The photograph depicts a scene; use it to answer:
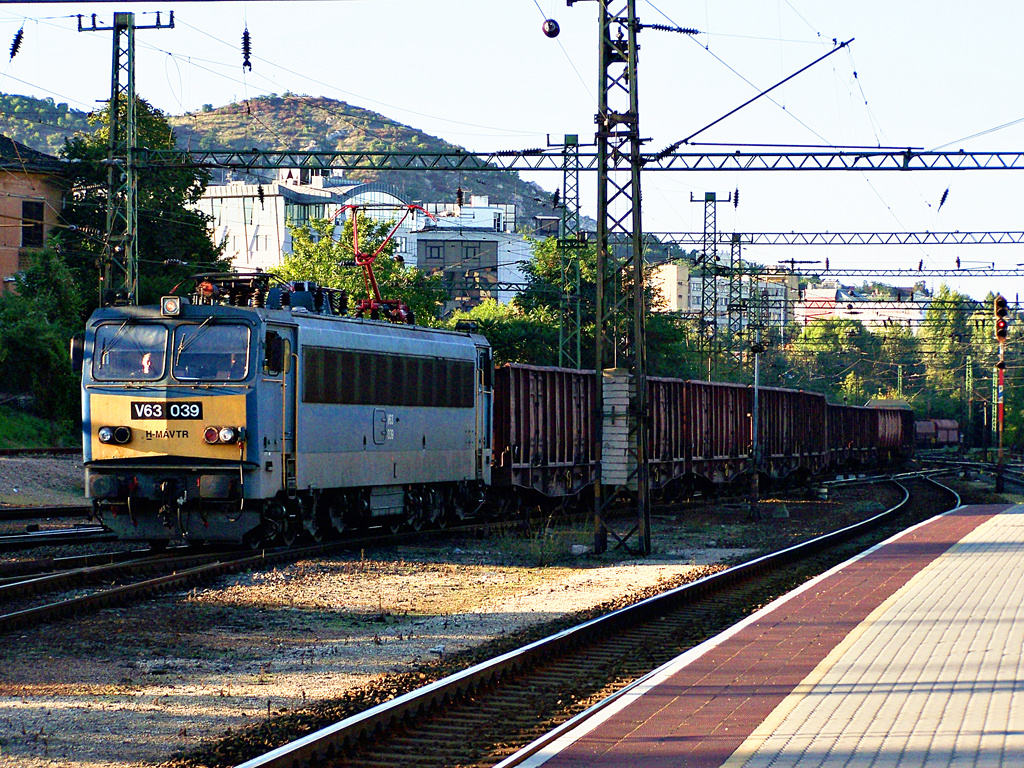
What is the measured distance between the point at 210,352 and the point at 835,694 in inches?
438

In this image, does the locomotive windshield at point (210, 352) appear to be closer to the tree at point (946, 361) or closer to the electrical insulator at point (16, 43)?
the electrical insulator at point (16, 43)

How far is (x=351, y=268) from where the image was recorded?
209 feet

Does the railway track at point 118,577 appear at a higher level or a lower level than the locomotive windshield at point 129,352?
lower

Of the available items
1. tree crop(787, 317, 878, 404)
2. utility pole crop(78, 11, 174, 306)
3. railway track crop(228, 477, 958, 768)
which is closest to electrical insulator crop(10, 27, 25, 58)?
utility pole crop(78, 11, 174, 306)

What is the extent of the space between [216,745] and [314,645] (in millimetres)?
3919

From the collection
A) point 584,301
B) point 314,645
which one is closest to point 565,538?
point 314,645

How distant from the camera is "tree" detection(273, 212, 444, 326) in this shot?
6247 centimetres

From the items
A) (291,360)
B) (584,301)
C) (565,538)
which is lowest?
(565,538)

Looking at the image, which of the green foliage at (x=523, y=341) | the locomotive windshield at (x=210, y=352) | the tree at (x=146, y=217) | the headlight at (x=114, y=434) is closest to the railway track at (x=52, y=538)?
the headlight at (x=114, y=434)

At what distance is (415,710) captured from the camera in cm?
873

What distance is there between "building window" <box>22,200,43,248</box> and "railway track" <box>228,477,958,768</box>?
4582 cm

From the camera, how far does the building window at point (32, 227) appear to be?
54812 mm

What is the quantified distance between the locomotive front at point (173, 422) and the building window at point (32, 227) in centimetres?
4038

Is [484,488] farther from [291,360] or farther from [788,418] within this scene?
[788,418]
